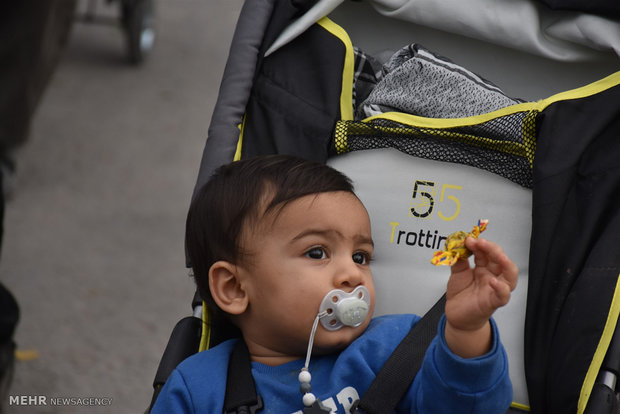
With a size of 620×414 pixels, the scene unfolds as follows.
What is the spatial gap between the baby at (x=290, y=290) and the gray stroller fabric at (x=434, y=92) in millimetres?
331

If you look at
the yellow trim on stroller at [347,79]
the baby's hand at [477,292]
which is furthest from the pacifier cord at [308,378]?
the yellow trim on stroller at [347,79]

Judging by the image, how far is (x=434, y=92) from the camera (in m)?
1.98

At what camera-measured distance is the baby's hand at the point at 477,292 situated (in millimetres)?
1289

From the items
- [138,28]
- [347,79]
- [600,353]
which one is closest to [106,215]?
[138,28]

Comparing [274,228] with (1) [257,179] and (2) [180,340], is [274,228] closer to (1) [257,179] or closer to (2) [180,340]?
(1) [257,179]

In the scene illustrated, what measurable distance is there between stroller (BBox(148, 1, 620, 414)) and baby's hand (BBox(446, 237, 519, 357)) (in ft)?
1.11

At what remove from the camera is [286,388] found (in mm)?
1604

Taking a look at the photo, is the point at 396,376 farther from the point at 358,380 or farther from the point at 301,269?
the point at 301,269

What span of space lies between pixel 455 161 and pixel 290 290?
21.1 inches

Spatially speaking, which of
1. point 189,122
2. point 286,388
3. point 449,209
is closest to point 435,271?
point 449,209

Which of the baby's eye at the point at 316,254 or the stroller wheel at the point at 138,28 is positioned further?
the stroller wheel at the point at 138,28

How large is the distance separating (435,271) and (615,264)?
0.40m

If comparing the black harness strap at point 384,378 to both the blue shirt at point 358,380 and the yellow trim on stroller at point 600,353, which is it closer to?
the blue shirt at point 358,380

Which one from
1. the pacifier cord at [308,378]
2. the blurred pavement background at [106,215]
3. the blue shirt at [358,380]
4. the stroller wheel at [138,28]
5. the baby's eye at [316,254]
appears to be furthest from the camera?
the stroller wheel at [138,28]
